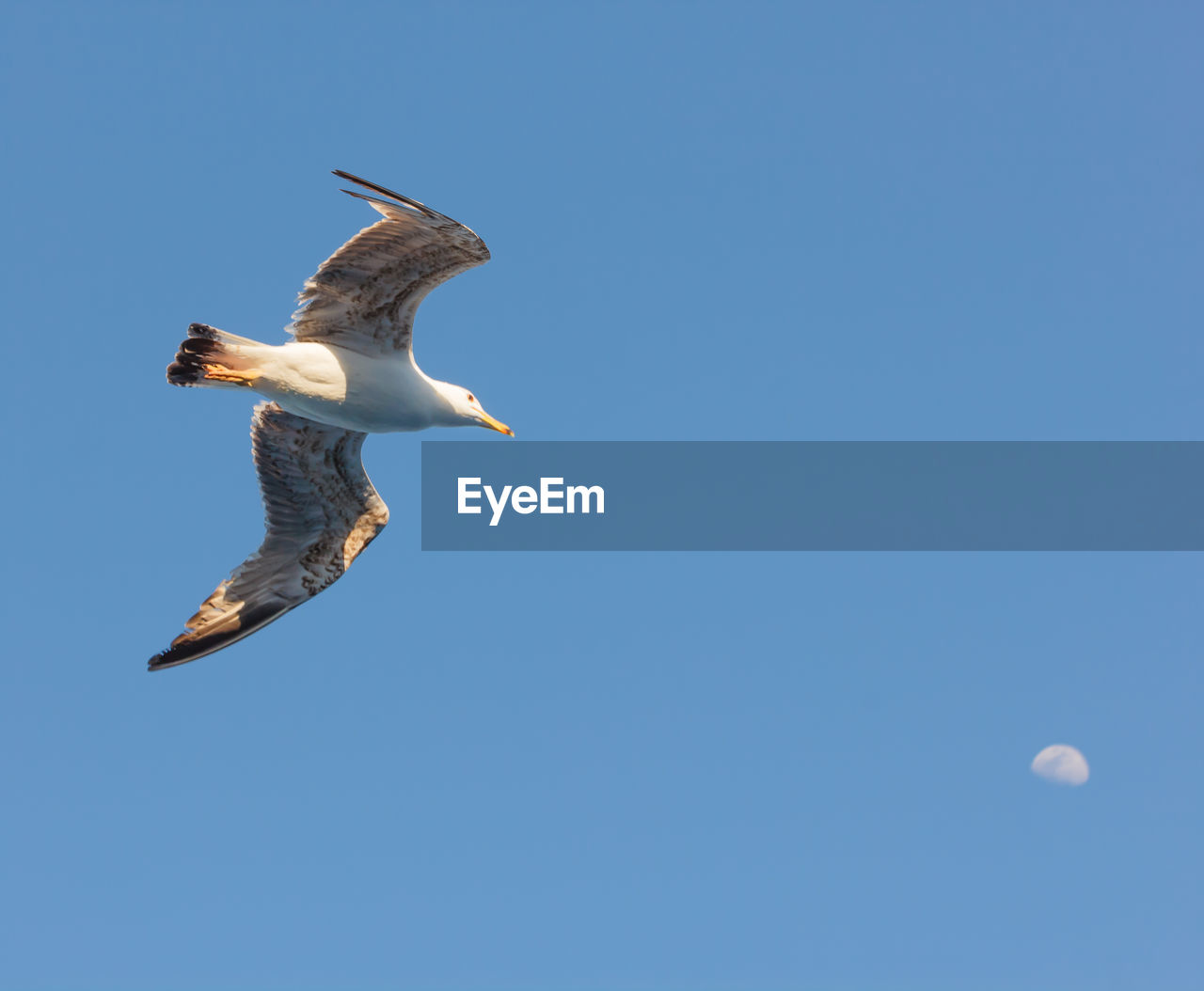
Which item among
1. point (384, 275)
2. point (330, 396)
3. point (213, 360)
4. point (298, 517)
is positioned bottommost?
point (298, 517)

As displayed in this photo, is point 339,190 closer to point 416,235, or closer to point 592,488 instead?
point 416,235

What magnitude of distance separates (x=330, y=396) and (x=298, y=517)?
107 inches

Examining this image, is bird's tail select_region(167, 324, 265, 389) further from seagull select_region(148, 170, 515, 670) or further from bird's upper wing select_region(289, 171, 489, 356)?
bird's upper wing select_region(289, 171, 489, 356)

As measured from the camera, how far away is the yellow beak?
1557cm

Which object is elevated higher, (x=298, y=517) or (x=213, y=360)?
(x=213, y=360)

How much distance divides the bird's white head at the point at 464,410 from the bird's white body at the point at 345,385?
0.08 ft

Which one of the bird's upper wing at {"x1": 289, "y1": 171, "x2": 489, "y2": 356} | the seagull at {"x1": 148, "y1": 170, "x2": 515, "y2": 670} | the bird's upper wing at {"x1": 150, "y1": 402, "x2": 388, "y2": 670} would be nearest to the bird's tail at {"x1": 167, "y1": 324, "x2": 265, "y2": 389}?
the seagull at {"x1": 148, "y1": 170, "x2": 515, "y2": 670}

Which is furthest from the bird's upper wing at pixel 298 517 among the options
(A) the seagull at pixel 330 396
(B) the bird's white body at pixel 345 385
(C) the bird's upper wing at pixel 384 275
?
(C) the bird's upper wing at pixel 384 275

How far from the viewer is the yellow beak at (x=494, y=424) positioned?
15.6 metres

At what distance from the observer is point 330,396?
47.9ft

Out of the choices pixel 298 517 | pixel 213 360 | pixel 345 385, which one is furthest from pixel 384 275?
pixel 298 517

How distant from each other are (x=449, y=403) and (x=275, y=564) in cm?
338

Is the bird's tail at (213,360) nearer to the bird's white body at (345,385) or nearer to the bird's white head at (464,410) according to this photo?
the bird's white body at (345,385)

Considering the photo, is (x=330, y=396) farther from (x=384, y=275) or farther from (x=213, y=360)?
(x=384, y=275)
